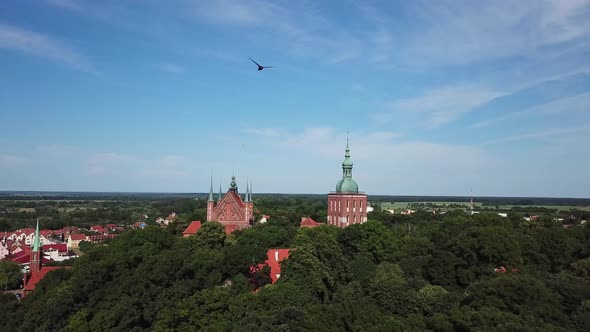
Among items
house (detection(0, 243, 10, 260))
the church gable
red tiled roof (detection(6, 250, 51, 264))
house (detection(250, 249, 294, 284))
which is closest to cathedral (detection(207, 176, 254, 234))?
the church gable

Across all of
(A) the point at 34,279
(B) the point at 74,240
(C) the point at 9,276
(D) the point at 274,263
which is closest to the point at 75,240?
(B) the point at 74,240

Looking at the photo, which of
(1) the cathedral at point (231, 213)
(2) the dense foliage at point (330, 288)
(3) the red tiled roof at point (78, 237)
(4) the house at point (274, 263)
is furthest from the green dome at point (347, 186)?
(3) the red tiled roof at point (78, 237)

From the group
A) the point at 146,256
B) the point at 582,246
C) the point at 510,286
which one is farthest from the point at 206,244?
the point at 582,246

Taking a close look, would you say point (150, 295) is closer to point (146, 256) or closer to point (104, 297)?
point (104, 297)

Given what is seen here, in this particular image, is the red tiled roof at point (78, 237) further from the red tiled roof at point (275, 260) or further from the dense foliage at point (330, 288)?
the red tiled roof at point (275, 260)

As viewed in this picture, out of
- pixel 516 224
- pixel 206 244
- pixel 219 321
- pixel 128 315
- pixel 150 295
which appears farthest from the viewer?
pixel 516 224

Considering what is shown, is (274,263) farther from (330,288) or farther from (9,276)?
(9,276)

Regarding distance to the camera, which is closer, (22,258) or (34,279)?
(34,279)
